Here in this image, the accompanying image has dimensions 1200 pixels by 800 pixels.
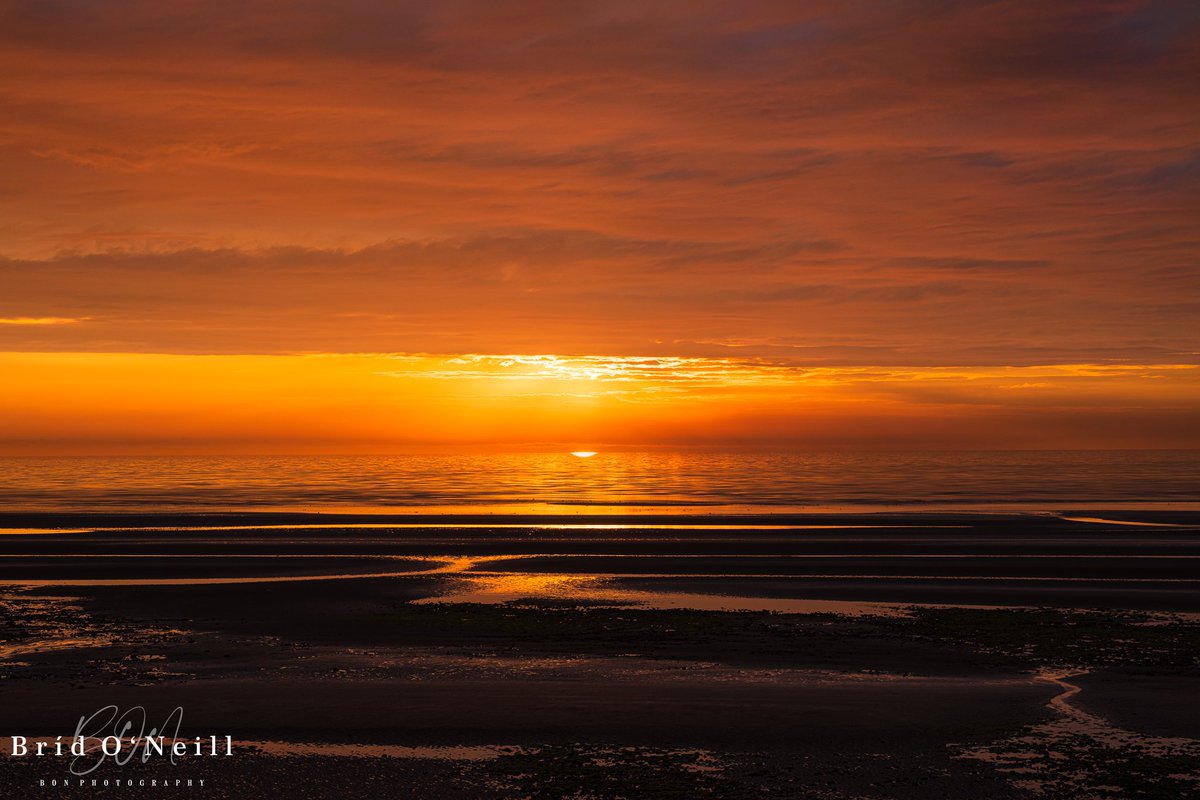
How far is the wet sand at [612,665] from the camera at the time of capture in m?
14.2

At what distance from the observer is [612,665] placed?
20.5 meters

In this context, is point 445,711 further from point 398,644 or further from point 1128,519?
point 1128,519

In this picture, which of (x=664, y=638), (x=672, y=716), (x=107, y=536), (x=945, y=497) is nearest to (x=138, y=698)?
(x=672, y=716)

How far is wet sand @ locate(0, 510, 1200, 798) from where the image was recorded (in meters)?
14.2
